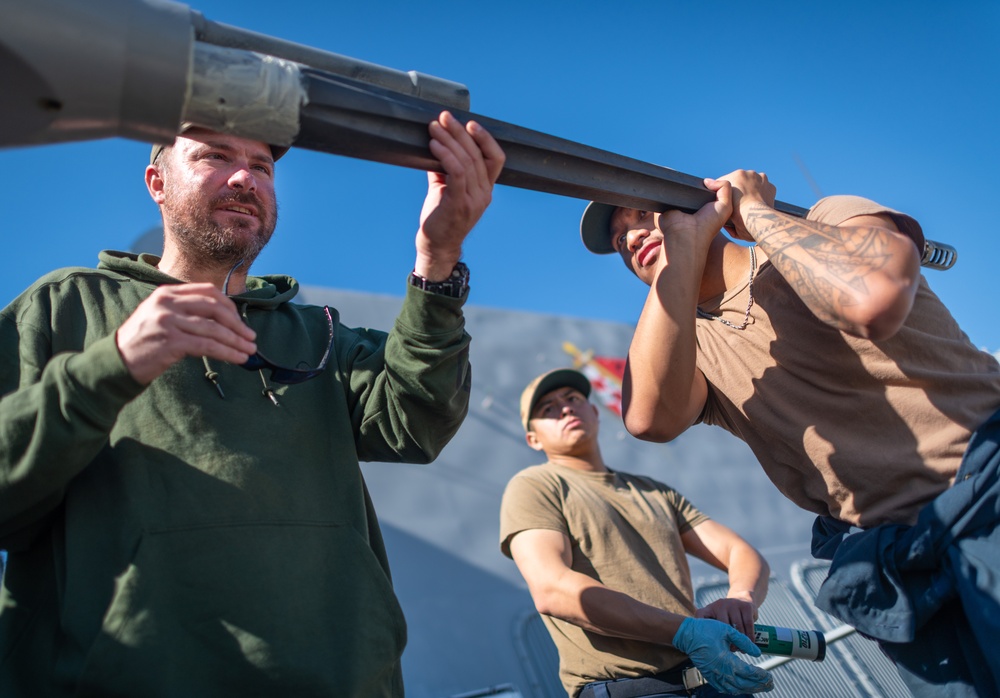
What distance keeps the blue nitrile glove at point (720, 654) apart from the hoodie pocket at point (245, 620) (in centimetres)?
110

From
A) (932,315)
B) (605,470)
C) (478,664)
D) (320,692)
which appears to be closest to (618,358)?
(478,664)

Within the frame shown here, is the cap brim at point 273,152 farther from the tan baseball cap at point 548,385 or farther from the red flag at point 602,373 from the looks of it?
the red flag at point 602,373

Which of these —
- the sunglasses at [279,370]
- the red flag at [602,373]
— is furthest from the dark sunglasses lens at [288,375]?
the red flag at [602,373]

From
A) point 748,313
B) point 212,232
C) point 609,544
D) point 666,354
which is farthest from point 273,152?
point 609,544

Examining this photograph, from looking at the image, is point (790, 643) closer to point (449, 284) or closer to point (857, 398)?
point (857, 398)

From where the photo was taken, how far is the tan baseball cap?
3809 mm

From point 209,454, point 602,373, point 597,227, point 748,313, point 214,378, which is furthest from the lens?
point 602,373

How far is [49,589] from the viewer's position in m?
1.57

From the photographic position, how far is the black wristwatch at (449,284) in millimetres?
1756

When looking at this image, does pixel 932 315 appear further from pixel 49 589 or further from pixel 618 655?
pixel 49 589

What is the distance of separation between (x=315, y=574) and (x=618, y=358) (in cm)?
594

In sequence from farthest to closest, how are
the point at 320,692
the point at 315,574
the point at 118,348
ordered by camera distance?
the point at 315,574
the point at 320,692
the point at 118,348

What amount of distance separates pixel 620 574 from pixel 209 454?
1717 mm

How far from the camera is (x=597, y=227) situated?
8.29 ft
